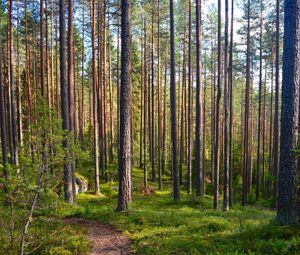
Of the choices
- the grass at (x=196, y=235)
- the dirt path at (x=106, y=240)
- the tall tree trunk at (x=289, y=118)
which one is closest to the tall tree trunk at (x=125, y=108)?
the grass at (x=196, y=235)

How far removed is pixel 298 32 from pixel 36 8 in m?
22.4

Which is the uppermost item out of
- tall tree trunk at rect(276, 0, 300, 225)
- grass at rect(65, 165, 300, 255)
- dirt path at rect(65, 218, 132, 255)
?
tall tree trunk at rect(276, 0, 300, 225)

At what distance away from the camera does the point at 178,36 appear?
2922cm

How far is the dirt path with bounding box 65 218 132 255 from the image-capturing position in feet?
25.8

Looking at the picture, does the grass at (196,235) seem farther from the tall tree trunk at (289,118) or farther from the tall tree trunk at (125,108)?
the tall tree trunk at (125,108)

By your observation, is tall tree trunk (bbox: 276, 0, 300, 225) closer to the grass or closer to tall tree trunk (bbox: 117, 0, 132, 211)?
the grass

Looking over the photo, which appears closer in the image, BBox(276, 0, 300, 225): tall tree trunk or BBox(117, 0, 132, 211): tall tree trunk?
BBox(276, 0, 300, 225): tall tree trunk

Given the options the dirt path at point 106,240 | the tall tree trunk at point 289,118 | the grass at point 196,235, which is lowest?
the dirt path at point 106,240

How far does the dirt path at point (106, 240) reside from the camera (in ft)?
25.8

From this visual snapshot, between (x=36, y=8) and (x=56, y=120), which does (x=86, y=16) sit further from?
(x=56, y=120)

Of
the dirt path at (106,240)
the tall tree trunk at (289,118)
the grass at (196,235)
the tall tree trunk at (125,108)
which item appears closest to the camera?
the grass at (196,235)

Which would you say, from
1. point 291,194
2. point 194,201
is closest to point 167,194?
point 194,201

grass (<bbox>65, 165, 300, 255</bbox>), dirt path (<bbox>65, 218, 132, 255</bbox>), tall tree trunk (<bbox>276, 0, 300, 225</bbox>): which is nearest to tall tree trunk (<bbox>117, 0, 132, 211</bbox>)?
grass (<bbox>65, 165, 300, 255</bbox>)

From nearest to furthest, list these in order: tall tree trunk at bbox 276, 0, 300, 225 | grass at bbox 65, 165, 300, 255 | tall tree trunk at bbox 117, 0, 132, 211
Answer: grass at bbox 65, 165, 300, 255, tall tree trunk at bbox 276, 0, 300, 225, tall tree trunk at bbox 117, 0, 132, 211
